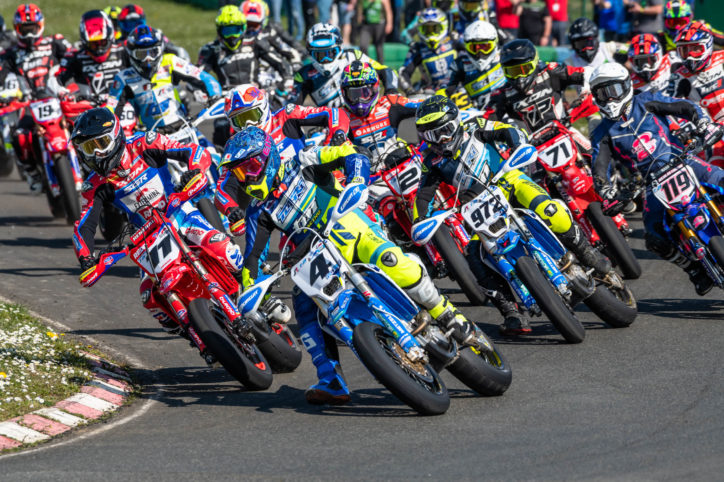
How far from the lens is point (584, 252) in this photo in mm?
9969

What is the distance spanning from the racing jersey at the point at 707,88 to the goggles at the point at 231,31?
6.27m

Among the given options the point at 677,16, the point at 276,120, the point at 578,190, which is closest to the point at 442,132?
the point at 578,190

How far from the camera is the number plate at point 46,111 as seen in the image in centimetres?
1574

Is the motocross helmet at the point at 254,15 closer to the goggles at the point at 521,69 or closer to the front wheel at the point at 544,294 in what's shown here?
the goggles at the point at 521,69

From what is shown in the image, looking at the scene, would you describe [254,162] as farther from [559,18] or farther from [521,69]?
[559,18]

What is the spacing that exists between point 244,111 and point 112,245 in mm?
3526

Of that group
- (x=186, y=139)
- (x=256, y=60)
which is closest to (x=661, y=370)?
(x=186, y=139)

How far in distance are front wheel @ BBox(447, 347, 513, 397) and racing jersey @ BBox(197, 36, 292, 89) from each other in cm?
977

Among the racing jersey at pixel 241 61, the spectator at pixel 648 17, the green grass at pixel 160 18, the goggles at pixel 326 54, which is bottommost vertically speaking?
the green grass at pixel 160 18

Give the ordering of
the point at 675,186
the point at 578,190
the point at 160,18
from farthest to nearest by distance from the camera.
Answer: the point at 160,18 < the point at 578,190 < the point at 675,186

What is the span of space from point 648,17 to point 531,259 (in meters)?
13.9

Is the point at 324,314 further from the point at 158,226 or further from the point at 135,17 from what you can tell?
the point at 135,17

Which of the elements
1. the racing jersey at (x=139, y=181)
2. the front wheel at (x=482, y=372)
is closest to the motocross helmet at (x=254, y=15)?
the racing jersey at (x=139, y=181)

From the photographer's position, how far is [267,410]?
8.34 metres
